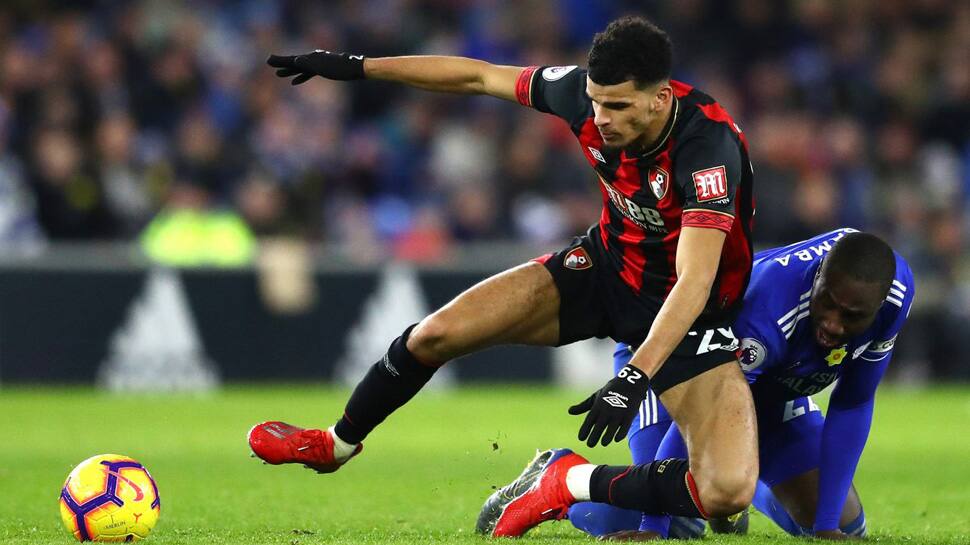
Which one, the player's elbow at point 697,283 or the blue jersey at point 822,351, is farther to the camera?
the blue jersey at point 822,351

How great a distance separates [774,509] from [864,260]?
4.48 ft

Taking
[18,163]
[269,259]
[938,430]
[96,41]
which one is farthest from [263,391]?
[938,430]

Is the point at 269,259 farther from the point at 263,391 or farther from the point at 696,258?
the point at 696,258

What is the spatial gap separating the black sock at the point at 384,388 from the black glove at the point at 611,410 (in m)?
1.26

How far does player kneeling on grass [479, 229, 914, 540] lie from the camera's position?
5.65 m

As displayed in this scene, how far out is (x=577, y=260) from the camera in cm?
616

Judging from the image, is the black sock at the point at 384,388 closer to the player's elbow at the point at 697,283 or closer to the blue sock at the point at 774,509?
the player's elbow at the point at 697,283

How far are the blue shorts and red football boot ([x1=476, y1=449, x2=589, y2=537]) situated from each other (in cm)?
59

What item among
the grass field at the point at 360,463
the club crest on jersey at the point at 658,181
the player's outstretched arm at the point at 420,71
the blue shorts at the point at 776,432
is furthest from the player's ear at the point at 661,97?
the grass field at the point at 360,463

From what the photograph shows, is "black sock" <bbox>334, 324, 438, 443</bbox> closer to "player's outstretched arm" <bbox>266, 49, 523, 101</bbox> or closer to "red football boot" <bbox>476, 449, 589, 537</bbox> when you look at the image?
"red football boot" <bbox>476, 449, 589, 537</bbox>

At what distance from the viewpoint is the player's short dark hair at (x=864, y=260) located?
18.3 feet

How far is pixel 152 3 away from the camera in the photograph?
1527 centimetres

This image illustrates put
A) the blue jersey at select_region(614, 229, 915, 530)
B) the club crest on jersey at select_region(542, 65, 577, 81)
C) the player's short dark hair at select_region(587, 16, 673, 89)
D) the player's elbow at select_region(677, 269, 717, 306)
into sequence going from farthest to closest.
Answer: the club crest on jersey at select_region(542, 65, 577, 81), the blue jersey at select_region(614, 229, 915, 530), the player's short dark hair at select_region(587, 16, 673, 89), the player's elbow at select_region(677, 269, 717, 306)

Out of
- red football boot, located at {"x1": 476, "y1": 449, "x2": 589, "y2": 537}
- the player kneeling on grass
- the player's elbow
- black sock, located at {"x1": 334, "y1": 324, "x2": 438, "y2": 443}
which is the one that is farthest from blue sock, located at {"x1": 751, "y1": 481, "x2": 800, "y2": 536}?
black sock, located at {"x1": 334, "y1": 324, "x2": 438, "y2": 443}
